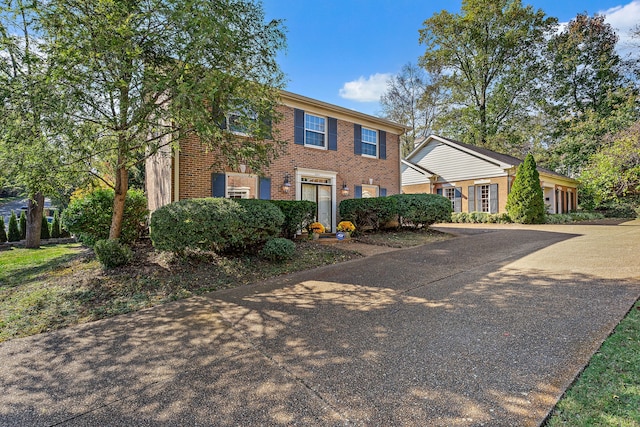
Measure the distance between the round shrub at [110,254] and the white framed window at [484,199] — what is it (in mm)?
17941

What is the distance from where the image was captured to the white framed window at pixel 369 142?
42.3 feet

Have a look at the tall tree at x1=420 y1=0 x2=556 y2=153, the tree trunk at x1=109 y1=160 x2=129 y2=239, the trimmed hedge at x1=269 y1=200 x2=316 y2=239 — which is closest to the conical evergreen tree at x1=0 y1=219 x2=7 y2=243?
the tree trunk at x1=109 y1=160 x2=129 y2=239

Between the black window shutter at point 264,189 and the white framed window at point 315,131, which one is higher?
the white framed window at point 315,131

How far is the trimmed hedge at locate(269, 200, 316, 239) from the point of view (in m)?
8.59

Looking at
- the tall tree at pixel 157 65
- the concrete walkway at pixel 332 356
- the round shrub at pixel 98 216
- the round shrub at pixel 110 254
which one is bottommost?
the concrete walkway at pixel 332 356

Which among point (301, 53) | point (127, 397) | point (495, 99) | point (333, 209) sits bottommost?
point (127, 397)

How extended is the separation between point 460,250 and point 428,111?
25082mm

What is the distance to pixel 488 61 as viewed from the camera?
2492 centimetres

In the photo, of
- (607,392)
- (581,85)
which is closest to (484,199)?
(581,85)

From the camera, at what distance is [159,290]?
17.3 feet

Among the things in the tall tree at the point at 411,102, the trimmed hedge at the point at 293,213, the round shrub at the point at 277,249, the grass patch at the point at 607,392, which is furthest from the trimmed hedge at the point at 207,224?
the tall tree at the point at 411,102

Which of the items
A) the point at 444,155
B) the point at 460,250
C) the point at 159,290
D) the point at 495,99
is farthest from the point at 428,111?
the point at 159,290

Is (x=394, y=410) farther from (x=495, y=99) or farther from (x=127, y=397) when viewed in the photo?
(x=495, y=99)

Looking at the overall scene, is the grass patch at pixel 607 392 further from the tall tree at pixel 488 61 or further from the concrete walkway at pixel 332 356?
the tall tree at pixel 488 61
